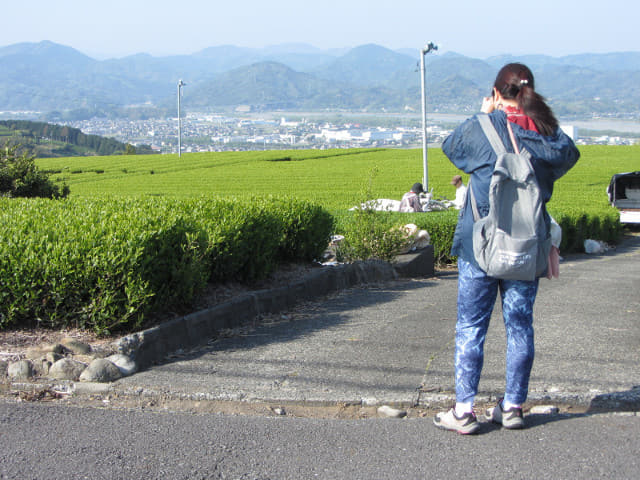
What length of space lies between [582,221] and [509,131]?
16060 mm

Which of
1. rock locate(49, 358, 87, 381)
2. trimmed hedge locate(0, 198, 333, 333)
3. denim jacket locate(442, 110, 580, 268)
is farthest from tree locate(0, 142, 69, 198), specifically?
denim jacket locate(442, 110, 580, 268)

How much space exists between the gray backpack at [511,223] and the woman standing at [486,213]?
0.35 ft

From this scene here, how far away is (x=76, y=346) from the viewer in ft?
16.8

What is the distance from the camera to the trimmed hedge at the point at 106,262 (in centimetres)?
530

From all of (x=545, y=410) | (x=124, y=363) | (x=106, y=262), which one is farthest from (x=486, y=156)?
(x=106, y=262)

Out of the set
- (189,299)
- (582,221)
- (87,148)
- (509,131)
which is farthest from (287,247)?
(87,148)

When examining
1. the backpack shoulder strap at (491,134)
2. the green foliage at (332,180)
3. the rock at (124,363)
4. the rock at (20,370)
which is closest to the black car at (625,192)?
the green foliage at (332,180)

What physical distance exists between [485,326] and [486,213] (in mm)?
659

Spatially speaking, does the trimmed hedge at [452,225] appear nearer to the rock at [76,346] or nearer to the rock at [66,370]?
the rock at [76,346]

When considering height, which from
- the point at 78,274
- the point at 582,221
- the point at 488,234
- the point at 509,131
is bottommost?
the point at 582,221

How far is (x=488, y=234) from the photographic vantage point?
365 centimetres

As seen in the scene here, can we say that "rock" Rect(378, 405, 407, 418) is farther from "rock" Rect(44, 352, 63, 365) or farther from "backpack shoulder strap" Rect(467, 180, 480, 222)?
"rock" Rect(44, 352, 63, 365)

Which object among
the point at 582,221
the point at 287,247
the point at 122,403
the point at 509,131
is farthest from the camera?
the point at 582,221

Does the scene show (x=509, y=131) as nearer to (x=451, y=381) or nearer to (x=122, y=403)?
(x=451, y=381)
